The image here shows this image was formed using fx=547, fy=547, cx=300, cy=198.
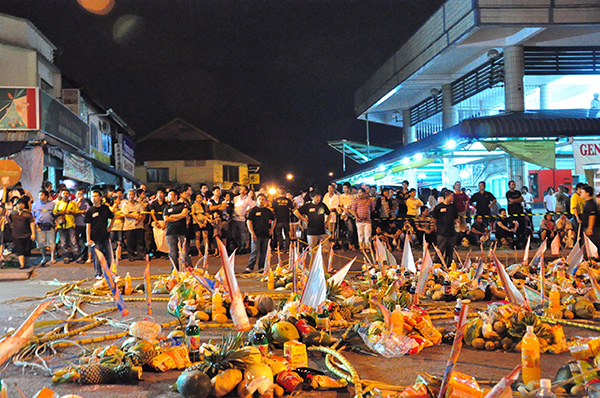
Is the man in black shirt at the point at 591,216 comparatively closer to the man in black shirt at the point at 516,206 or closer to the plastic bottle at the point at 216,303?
the man in black shirt at the point at 516,206

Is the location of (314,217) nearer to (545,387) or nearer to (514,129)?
(514,129)

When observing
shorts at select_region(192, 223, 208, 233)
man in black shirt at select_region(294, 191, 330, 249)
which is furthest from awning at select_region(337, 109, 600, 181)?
shorts at select_region(192, 223, 208, 233)

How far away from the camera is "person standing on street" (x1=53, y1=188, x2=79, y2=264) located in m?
15.2

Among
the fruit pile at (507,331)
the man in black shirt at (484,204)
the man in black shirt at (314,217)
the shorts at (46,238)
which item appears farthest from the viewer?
the man in black shirt at (484,204)

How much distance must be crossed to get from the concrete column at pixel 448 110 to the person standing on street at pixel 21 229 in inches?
693

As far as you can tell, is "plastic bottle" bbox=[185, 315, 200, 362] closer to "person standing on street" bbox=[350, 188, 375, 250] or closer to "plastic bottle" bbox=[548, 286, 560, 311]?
"plastic bottle" bbox=[548, 286, 560, 311]

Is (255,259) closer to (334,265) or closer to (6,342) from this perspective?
(334,265)

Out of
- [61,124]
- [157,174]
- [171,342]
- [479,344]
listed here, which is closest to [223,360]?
[171,342]

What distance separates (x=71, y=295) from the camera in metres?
10.6

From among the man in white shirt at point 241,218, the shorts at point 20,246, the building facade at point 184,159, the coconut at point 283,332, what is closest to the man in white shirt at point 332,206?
the man in white shirt at point 241,218

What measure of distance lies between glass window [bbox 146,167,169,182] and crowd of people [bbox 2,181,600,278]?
135 ft

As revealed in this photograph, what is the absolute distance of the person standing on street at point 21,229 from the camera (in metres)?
14.4

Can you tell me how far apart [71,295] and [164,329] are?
3.89 metres

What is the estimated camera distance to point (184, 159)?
58.9 meters
